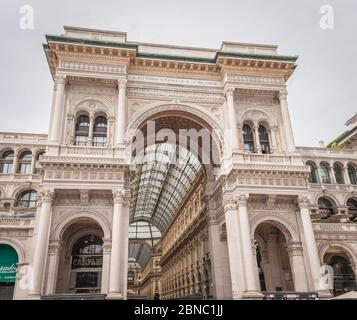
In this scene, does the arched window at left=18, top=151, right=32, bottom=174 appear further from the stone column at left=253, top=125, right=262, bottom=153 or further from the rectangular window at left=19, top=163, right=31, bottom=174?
the stone column at left=253, top=125, right=262, bottom=153

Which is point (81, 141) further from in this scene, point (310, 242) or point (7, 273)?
point (310, 242)

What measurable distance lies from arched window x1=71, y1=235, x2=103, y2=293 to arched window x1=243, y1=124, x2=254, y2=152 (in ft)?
44.3

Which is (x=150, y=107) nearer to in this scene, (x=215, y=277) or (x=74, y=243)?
(x=74, y=243)

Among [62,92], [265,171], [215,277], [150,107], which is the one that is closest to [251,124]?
[265,171]

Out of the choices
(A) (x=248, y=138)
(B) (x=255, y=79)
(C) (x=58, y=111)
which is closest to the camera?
(C) (x=58, y=111)

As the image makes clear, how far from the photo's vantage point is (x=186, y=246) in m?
42.2

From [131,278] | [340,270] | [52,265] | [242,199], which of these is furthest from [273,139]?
[131,278]

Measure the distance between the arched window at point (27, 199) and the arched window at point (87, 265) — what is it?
11.7 m

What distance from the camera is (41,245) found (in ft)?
66.6

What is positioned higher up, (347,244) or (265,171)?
(265,171)

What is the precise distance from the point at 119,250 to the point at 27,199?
55.8 ft

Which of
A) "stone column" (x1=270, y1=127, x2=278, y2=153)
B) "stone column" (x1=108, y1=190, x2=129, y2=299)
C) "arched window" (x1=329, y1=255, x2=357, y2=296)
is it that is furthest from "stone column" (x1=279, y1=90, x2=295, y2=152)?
"stone column" (x1=108, y1=190, x2=129, y2=299)

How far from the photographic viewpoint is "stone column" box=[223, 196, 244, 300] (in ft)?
72.1
